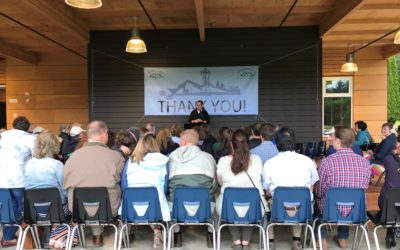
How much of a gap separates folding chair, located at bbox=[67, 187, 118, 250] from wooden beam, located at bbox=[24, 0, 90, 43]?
12.0ft

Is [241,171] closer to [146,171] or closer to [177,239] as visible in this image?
[146,171]

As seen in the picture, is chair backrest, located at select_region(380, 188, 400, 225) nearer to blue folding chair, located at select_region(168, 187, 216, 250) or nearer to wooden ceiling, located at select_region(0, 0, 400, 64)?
blue folding chair, located at select_region(168, 187, 216, 250)

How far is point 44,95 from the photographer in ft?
35.1

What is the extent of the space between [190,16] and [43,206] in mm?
5145

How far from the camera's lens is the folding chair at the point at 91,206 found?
10.1 feet

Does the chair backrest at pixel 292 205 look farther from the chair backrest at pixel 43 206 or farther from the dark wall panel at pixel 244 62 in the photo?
the dark wall panel at pixel 244 62

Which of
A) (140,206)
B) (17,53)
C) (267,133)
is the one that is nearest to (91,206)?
(140,206)

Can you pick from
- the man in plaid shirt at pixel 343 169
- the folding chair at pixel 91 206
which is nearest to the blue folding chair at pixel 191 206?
the folding chair at pixel 91 206

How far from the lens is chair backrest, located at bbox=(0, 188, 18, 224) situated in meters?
3.13

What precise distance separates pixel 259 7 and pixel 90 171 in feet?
15.7

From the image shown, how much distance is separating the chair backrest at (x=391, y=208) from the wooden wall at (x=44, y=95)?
9.10 metres

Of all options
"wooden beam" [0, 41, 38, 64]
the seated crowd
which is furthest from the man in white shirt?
"wooden beam" [0, 41, 38, 64]

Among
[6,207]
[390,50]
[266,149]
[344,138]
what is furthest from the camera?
[390,50]

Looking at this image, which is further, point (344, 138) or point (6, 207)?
point (344, 138)
